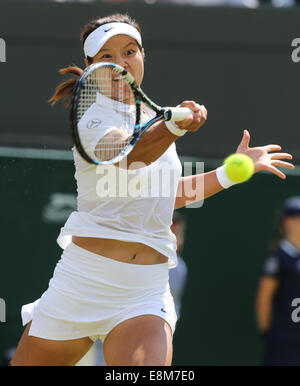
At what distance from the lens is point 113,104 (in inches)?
124

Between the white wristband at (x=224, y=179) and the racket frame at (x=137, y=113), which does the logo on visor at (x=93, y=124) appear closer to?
the racket frame at (x=137, y=113)

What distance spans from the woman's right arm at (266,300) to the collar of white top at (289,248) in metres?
0.18

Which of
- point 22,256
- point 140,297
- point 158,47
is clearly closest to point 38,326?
point 140,297

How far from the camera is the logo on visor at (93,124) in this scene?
A: 3.02 meters

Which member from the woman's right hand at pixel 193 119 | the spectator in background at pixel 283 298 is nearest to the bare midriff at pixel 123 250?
the woman's right hand at pixel 193 119

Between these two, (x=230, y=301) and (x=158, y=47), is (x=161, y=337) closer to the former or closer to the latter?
(x=230, y=301)

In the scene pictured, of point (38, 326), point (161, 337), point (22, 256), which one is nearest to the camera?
point (161, 337)

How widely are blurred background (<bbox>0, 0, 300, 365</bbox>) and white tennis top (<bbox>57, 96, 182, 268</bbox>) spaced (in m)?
2.68

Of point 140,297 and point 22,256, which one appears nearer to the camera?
point 140,297

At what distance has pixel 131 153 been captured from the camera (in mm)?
2996

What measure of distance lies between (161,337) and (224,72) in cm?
339

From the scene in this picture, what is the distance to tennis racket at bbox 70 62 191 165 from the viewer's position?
9.44ft

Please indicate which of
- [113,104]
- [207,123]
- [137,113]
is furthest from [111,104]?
[207,123]

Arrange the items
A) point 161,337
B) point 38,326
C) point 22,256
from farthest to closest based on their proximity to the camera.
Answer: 1. point 22,256
2. point 38,326
3. point 161,337
